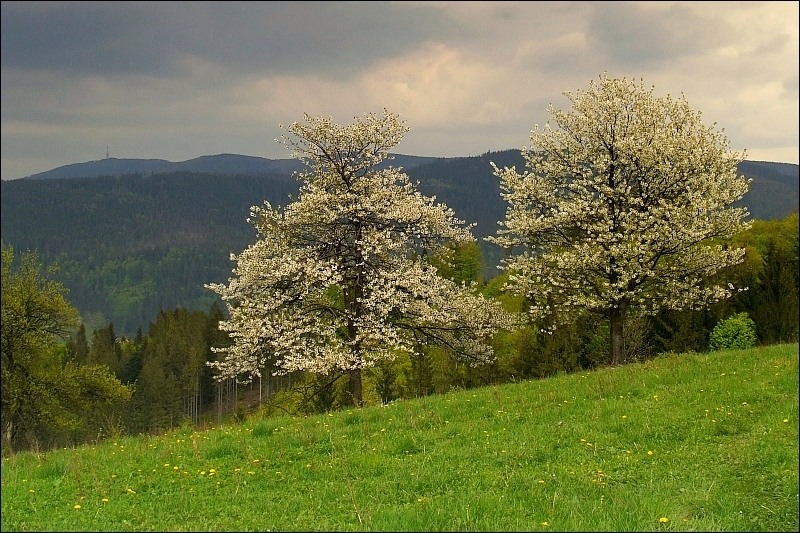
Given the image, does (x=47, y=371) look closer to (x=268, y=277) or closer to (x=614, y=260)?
(x=268, y=277)

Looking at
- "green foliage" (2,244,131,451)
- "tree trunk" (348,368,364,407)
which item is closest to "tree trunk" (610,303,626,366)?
"tree trunk" (348,368,364,407)

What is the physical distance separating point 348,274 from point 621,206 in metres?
11.0

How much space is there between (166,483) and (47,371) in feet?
106

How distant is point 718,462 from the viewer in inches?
397

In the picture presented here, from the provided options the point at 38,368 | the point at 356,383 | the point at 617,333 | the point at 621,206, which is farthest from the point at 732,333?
the point at 38,368

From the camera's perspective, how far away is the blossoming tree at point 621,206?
2256 centimetres

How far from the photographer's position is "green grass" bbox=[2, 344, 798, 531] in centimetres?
790

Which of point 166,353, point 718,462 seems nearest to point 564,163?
point 718,462

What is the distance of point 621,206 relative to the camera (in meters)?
23.9

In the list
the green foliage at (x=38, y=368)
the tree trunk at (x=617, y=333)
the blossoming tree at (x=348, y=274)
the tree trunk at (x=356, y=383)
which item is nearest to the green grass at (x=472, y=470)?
the blossoming tree at (x=348, y=274)

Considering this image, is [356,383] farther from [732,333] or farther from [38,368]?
[732,333]

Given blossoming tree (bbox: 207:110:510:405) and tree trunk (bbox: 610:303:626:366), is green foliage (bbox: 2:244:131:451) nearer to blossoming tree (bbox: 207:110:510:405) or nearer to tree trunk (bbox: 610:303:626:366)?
blossoming tree (bbox: 207:110:510:405)

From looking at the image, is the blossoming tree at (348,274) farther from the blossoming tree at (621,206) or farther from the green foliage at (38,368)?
the green foliage at (38,368)

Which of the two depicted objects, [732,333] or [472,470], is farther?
[732,333]
